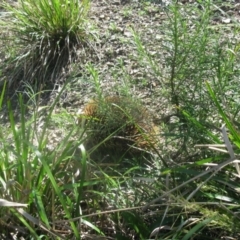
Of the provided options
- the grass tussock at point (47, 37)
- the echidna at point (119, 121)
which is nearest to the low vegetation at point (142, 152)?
the echidna at point (119, 121)

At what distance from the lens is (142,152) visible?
3.14m

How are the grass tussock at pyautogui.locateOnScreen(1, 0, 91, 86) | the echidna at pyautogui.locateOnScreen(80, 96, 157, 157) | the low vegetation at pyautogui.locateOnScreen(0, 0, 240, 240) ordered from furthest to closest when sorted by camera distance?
the grass tussock at pyautogui.locateOnScreen(1, 0, 91, 86)
the echidna at pyautogui.locateOnScreen(80, 96, 157, 157)
the low vegetation at pyautogui.locateOnScreen(0, 0, 240, 240)

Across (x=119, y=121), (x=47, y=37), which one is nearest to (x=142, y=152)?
(x=119, y=121)

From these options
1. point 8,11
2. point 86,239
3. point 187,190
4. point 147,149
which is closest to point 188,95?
point 147,149

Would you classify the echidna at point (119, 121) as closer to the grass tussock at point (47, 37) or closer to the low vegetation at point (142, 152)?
the low vegetation at point (142, 152)

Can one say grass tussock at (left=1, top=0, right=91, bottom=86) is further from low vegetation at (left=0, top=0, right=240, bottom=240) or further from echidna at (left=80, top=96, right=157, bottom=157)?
echidna at (left=80, top=96, right=157, bottom=157)

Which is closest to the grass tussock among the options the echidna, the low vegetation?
the low vegetation

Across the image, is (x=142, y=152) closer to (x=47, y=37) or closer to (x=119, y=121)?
→ (x=119, y=121)

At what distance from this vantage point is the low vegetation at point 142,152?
2371 mm

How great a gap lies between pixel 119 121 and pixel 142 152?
202 mm

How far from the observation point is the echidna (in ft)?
10.00

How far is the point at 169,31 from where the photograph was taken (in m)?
3.13

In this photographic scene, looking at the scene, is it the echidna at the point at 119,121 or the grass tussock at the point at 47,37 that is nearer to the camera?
the echidna at the point at 119,121

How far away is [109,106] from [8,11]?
6.12ft
